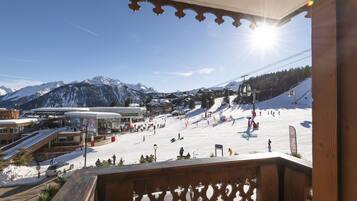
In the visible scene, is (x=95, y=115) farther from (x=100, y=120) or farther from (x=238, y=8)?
(x=238, y=8)

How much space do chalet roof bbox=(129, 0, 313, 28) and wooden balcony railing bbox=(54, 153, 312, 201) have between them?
1.34 metres

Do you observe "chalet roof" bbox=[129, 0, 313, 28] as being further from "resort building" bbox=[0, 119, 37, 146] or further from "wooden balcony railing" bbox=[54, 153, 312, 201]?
"resort building" bbox=[0, 119, 37, 146]

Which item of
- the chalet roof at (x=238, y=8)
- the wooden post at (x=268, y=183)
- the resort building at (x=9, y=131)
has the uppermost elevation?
the chalet roof at (x=238, y=8)

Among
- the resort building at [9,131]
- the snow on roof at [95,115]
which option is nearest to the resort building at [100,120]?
the snow on roof at [95,115]

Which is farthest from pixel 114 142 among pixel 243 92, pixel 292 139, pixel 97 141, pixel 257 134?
pixel 292 139

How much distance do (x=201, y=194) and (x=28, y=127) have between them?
49.3 meters

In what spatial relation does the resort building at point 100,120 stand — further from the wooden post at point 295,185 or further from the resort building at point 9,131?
the wooden post at point 295,185

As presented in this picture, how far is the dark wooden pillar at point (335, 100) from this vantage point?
1014 millimetres

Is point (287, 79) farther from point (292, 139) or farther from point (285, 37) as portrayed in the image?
point (285, 37)

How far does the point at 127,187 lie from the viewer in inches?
85.2

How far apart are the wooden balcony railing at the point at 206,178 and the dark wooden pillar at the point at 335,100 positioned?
1240mm

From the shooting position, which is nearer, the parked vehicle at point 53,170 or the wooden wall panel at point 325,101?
the wooden wall panel at point 325,101

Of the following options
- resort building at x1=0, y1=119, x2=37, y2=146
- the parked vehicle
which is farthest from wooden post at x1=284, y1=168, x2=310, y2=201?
resort building at x1=0, y1=119, x2=37, y2=146

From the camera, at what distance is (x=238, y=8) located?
2346 millimetres
